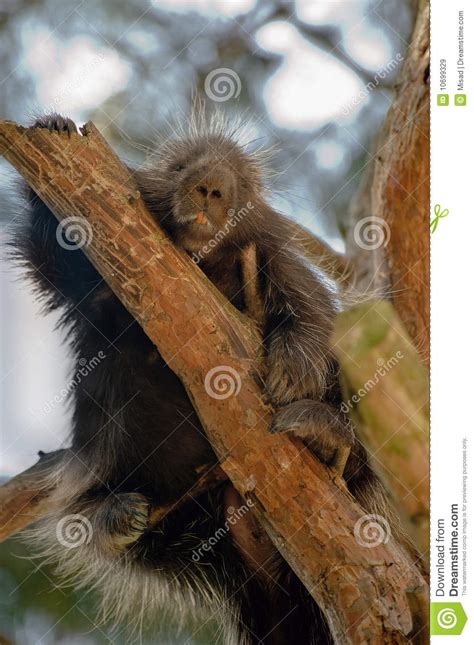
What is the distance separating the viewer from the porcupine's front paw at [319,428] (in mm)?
1978

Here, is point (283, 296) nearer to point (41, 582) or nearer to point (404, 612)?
point (404, 612)

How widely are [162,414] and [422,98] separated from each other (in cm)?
152

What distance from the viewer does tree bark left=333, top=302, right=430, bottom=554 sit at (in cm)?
208

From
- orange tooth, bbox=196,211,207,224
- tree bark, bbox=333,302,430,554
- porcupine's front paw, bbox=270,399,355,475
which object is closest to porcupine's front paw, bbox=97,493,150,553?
porcupine's front paw, bbox=270,399,355,475

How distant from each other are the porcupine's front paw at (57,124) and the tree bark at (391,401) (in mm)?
1109

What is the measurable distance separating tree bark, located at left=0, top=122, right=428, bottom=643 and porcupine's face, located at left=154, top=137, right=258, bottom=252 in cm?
15

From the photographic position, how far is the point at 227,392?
1969mm

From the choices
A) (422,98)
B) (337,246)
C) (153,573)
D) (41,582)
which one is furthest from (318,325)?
(41,582)

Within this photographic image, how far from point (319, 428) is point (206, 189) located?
884 millimetres

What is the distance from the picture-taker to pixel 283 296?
7.89ft
